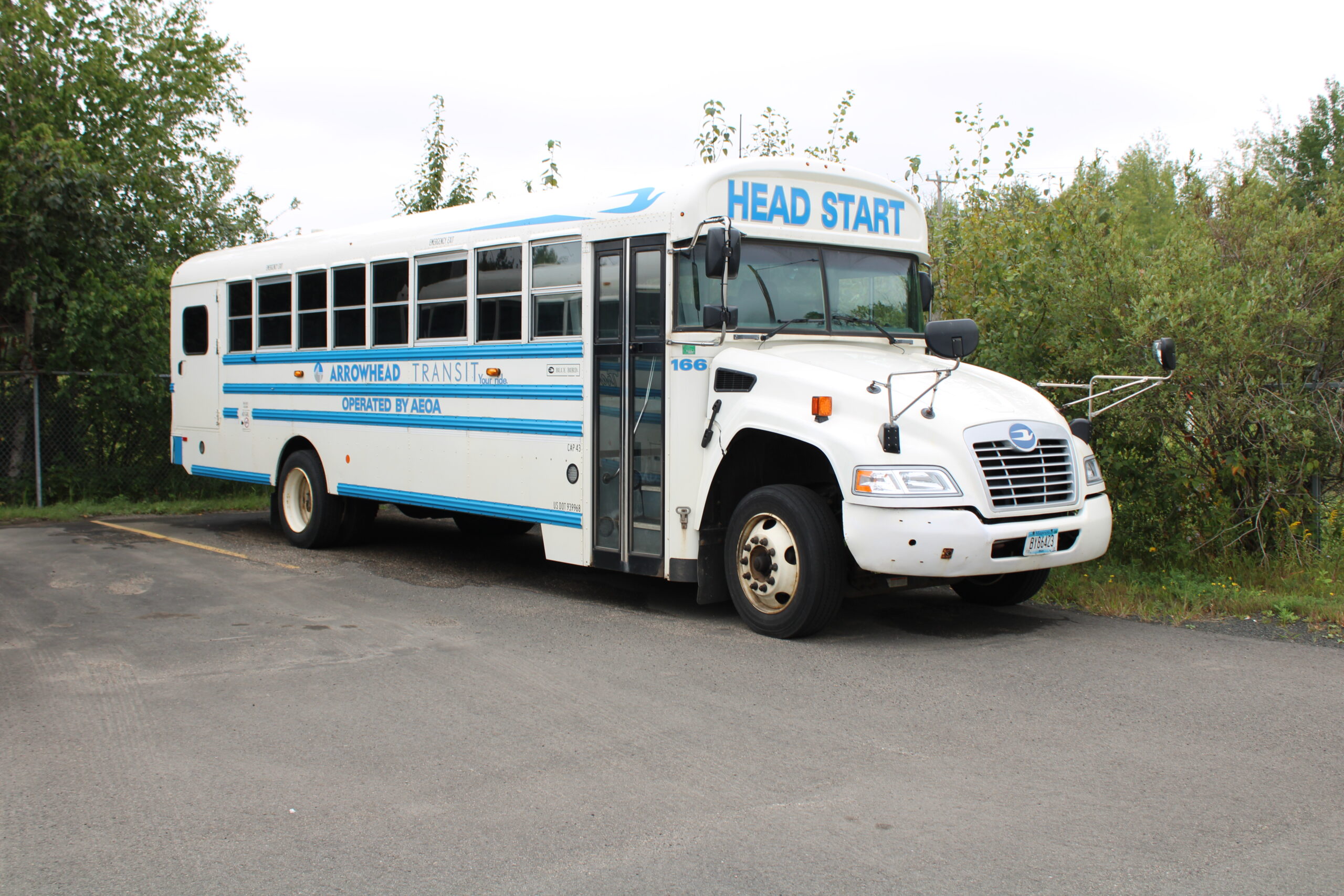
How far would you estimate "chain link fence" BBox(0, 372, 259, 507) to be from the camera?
50.7ft

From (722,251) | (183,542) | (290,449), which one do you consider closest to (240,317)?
(290,449)

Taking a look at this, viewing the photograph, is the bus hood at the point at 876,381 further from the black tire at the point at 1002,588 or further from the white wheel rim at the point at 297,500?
the white wheel rim at the point at 297,500

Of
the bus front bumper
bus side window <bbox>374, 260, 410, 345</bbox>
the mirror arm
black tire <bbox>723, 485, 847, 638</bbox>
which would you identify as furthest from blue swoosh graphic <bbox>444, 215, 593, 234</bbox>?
the bus front bumper

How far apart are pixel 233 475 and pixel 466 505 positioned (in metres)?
4.28

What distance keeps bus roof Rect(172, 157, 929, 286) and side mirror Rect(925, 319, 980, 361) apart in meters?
1.24

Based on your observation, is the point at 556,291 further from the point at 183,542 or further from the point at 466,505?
the point at 183,542

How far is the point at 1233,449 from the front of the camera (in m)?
9.11

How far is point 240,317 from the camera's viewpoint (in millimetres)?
12516

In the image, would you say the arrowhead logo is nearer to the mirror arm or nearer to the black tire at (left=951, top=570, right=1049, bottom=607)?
the black tire at (left=951, top=570, right=1049, bottom=607)

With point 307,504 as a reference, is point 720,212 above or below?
above

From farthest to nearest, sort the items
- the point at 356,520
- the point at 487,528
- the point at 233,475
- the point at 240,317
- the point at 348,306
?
the point at 487,528 < the point at 233,475 < the point at 240,317 < the point at 356,520 < the point at 348,306

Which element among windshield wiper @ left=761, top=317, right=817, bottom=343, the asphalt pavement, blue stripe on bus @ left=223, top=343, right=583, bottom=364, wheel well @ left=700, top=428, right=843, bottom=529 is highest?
windshield wiper @ left=761, top=317, right=817, bottom=343

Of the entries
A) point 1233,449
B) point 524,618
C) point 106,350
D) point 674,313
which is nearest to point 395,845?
point 524,618

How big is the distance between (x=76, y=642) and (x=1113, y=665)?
6163 millimetres
